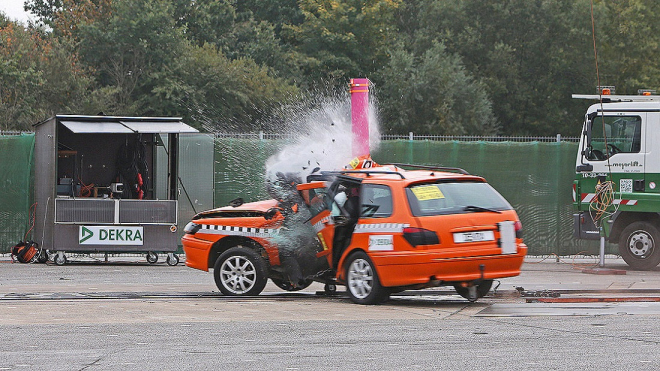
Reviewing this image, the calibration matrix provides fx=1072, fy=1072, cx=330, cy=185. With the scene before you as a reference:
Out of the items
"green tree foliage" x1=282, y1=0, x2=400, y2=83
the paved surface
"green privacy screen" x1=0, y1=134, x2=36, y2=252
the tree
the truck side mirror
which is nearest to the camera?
the paved surface

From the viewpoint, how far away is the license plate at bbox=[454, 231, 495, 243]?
1174 cm

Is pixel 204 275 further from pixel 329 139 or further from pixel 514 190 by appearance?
pixel 514 190

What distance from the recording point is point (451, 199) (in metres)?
12.1

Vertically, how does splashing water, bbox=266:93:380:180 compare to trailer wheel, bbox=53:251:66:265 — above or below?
above

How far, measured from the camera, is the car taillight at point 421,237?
38.4ft

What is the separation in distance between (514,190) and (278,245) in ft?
29.9

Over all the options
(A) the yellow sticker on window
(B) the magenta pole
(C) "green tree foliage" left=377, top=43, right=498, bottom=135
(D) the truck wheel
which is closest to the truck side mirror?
(D) the truck wheel

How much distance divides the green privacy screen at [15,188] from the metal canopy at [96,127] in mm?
1869

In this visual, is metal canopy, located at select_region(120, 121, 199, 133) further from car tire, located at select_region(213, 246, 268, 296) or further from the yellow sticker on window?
the yellow sticker on window

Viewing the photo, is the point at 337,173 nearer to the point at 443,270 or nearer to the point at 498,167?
the point at 443,270

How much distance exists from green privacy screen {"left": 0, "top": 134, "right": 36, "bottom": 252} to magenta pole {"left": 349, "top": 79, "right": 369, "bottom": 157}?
6.83m

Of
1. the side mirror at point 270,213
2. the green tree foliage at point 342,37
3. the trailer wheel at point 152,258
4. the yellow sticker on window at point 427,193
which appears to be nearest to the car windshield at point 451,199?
the yellow sticker on window at point 427,193

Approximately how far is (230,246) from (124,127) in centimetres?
583

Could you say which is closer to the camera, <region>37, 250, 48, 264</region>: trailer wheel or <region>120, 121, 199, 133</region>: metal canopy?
<region>120, 121, 199, 133</region>: metal canopy
